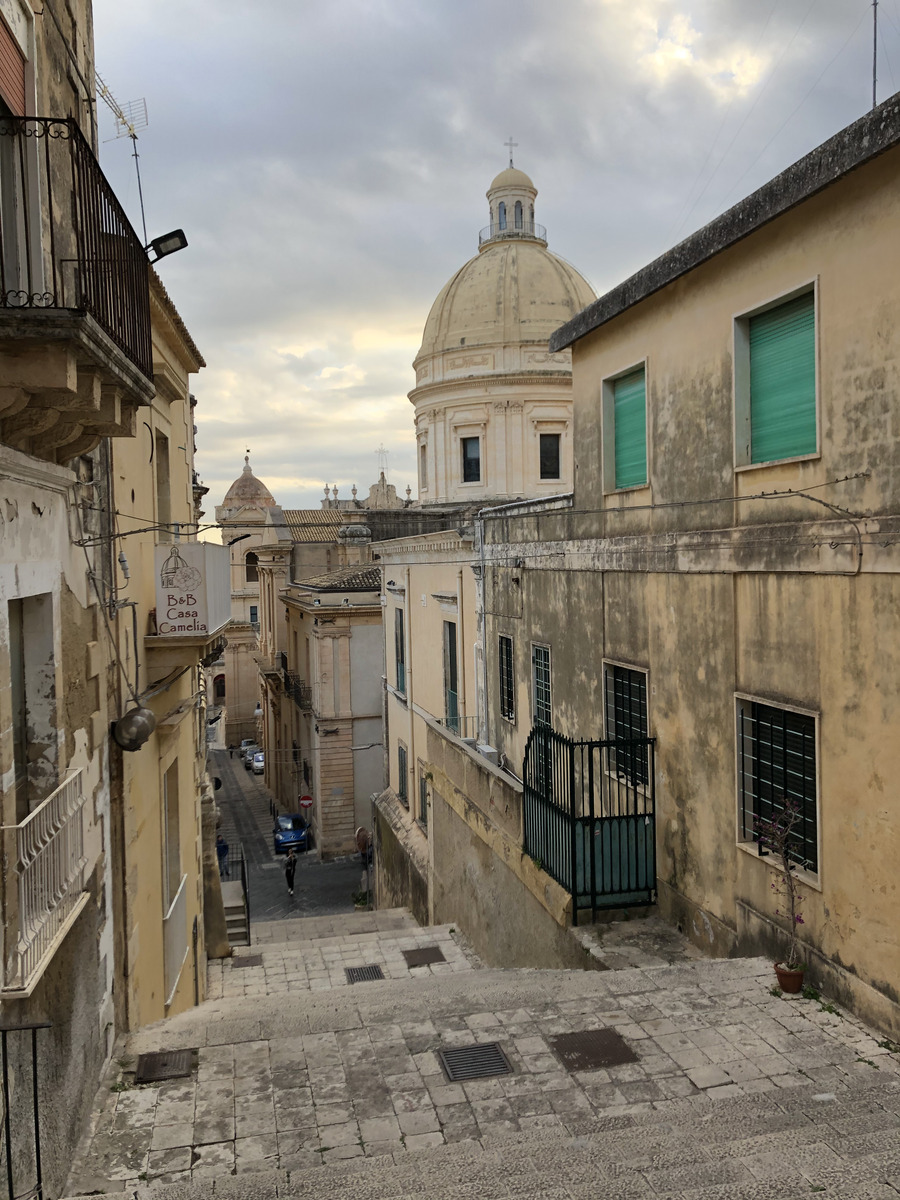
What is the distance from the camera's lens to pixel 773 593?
7.41 metres

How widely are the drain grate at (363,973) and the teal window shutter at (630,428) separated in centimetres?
757

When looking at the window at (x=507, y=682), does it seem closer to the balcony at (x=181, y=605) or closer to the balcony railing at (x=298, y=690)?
the balcony at (x=181, y=605)

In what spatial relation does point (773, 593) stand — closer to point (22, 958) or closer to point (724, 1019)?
point (724, 1019)

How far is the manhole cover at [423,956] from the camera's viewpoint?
43.9 ft

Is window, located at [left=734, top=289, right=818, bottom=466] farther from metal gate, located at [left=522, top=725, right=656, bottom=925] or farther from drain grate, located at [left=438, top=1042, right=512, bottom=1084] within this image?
drain grate, located at [left=438, top=1042, right=512, bottom=1084]

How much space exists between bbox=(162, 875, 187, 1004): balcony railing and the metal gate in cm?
394

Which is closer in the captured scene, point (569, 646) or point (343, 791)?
point (569, 646)

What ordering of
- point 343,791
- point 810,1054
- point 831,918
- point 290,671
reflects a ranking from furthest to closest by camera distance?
point 290,671
point 343,791
point 831,918
point 810,1054

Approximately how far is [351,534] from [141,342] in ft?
82.0

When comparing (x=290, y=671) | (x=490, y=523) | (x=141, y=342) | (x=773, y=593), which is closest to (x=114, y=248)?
(x=141, y=342)

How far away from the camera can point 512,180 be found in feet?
110

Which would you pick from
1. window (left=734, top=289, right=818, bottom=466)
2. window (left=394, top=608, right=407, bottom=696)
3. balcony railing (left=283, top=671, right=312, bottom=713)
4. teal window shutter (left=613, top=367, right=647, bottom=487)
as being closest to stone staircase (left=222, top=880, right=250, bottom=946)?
window (left=394, top=608, right=407, bottom=696)

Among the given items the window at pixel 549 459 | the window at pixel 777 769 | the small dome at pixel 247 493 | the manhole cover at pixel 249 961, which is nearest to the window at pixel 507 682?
the manhole cover at pixel 249 961

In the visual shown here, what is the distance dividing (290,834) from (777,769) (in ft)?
78.7
